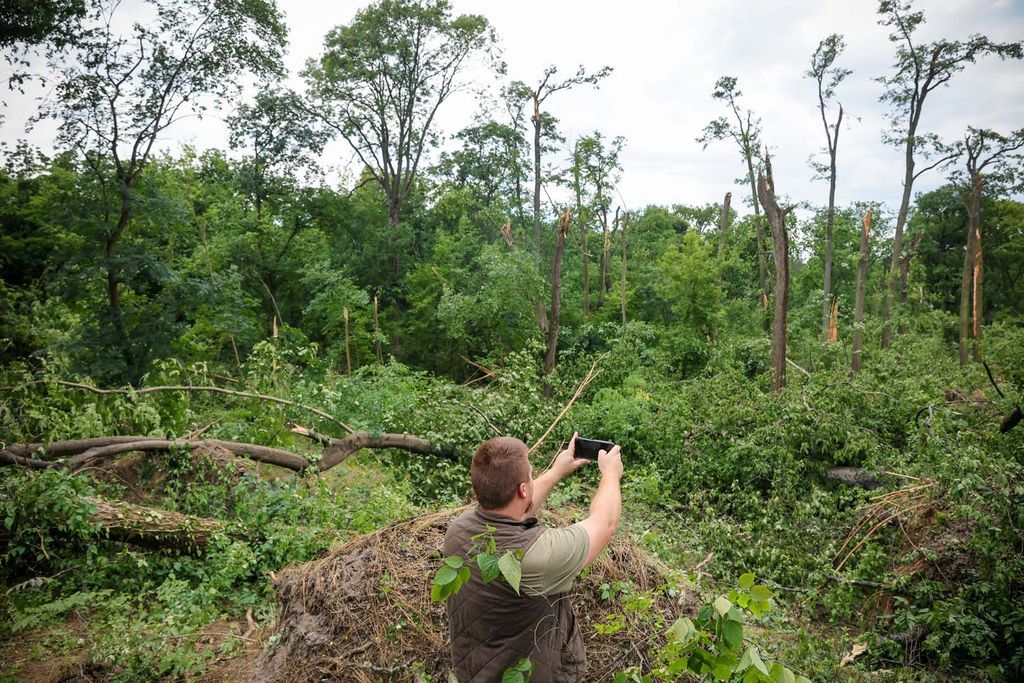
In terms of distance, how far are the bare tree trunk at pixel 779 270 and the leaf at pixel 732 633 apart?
7.68 metres

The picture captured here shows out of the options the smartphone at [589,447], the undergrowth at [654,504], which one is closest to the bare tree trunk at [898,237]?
the undergrowth at [654,504]

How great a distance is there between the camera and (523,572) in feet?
6.45

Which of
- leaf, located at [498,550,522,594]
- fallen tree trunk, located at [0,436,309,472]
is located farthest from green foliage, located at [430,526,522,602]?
fallen tree trunk, located at [0,436,309,472]

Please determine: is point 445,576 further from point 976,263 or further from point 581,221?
point 976,263

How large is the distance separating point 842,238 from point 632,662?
72.3 ft

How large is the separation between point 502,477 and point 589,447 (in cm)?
73

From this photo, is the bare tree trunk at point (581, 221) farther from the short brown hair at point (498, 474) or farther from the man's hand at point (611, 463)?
the short brown hair at point (498, 474)

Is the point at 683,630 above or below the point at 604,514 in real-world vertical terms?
below

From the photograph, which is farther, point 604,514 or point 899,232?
point 899,232

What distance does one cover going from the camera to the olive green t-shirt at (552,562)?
6.46ft

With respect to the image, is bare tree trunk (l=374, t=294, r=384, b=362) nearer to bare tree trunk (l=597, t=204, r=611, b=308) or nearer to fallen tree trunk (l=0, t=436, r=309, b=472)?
bare tree trunk (l=597, t=204, r=611, b=308)

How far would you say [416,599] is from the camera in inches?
143

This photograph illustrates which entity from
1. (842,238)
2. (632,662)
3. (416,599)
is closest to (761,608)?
(632,662)

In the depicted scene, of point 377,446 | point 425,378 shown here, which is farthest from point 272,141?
point 377,446
